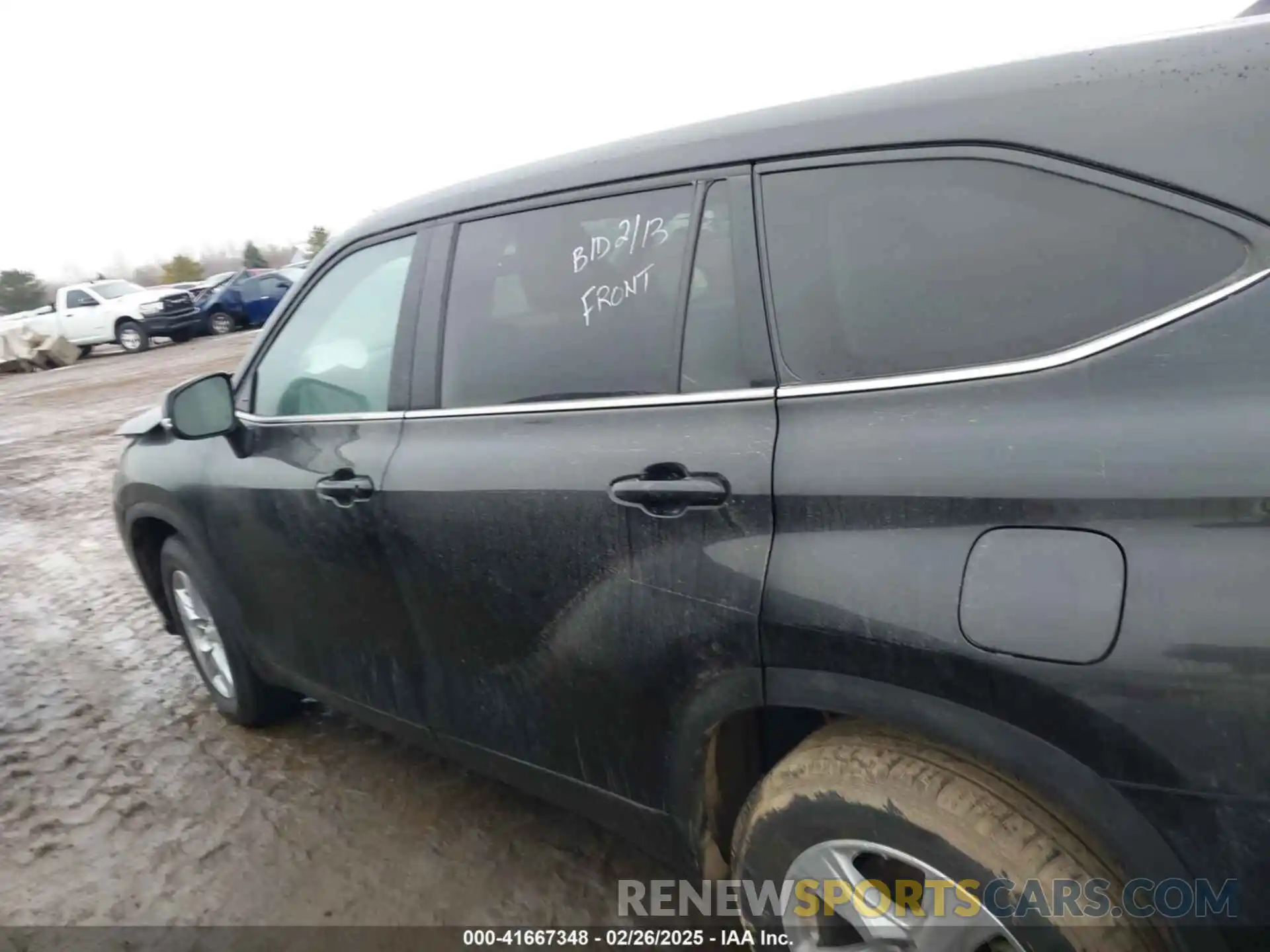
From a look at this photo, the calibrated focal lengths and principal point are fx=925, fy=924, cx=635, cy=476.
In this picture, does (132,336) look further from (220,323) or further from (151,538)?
(151,538)

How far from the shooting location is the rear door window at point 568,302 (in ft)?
6.49

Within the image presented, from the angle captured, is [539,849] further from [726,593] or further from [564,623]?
[726,593]

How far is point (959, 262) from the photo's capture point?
1.59 m

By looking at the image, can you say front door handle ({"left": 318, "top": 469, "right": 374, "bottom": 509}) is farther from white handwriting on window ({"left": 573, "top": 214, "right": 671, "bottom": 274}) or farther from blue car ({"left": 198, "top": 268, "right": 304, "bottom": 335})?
blue car ({"left": 198, "top": 268, "right": 304, "bottom": 335})

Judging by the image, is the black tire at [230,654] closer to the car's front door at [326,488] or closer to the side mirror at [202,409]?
the car's front door at [326,488]

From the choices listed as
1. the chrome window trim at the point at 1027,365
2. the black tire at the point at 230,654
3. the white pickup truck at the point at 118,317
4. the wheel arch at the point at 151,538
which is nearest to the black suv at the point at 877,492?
the chrome window trim at the point at 1027,365

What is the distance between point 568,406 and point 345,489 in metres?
0.81

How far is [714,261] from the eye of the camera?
1.90m

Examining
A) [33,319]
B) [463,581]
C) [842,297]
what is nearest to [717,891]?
[463,581]

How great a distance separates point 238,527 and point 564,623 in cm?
145

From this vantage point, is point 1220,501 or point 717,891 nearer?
point 1220,501

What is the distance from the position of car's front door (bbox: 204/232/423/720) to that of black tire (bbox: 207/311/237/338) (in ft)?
71.9

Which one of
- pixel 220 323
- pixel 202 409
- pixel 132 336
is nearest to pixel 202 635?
pixel 202 409

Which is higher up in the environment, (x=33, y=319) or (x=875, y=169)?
(x=875, y=169)
